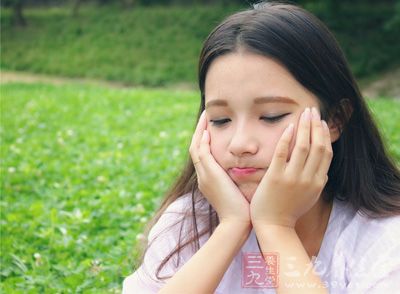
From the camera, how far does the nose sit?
1.53 metres

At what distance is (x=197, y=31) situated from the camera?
69.4 feet

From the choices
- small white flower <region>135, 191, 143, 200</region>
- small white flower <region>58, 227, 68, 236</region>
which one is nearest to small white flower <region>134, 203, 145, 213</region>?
small white flower <region>135, 191, 143, 200</region>

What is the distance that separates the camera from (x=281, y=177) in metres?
1.50

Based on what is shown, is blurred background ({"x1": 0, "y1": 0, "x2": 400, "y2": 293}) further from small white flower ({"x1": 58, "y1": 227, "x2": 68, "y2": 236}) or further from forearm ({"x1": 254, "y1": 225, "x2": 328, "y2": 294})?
forearm ({"x1": 254, "y1": 225, "x2": 328, "y2": 294})

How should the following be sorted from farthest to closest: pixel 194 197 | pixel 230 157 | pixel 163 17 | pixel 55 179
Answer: pixel 163 17 → pixel 55 179 → pixel 194 197 → pixel 230 157

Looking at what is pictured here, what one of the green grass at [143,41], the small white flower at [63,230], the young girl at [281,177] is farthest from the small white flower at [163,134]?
the green grass at [143,41]

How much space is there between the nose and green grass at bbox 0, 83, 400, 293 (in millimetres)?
1022

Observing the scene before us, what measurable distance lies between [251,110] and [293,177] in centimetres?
22

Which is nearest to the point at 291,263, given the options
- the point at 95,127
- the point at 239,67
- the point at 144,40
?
the point at 239,67

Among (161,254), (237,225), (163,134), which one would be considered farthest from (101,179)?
(237,225)

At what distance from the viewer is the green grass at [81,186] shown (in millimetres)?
2475

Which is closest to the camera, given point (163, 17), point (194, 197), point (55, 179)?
point (194, 197)

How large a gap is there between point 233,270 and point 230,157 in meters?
0.41

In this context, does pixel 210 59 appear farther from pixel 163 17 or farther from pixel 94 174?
pixel 163 17
